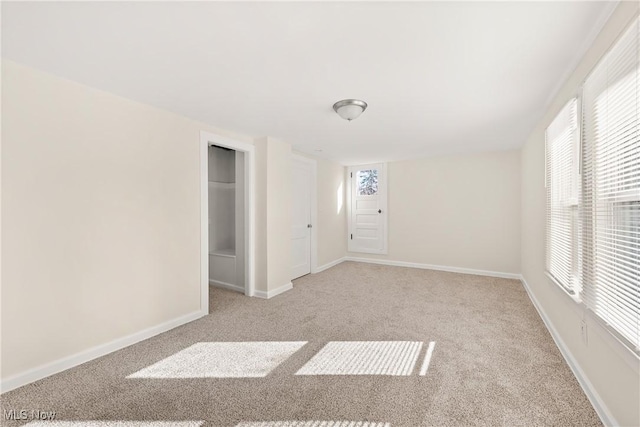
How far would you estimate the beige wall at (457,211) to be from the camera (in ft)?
16.8

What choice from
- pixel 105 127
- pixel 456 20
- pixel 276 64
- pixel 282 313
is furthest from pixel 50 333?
pixel 456 20

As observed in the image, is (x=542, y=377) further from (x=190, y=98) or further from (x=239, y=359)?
(x=190, y=98)

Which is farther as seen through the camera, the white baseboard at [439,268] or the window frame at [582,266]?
the white baseboard at [439,268]

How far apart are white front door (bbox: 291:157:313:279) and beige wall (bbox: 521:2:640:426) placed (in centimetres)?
341

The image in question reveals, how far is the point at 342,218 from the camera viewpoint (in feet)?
21.8

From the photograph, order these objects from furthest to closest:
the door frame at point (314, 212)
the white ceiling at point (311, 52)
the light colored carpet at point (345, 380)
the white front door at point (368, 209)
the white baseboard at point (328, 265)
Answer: the white front door at point (368, 209)
the white baseboard at point (328, 265)
the door frame at point (314, 212)
the light colored carpet at point (345, 380)
the white ceiling at point (311, 52)

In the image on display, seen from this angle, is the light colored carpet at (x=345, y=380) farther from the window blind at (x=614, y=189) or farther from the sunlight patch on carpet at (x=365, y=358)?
the window blind at (x=614, y=189)

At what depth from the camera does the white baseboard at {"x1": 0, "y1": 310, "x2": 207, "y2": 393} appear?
201 centimetres

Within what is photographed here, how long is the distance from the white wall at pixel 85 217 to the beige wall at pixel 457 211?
4.32 metres

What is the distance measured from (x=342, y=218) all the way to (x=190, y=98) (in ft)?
14.8

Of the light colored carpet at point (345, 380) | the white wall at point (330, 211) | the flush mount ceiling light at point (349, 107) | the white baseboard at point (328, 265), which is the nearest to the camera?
the light colored carpet at point (345, 380)

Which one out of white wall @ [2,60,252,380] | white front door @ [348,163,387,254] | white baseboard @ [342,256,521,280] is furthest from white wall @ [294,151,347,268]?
white wall @ [2,60,252,380]

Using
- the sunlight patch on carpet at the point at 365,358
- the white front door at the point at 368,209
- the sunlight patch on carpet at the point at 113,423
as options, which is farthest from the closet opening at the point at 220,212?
the sunlight patch on carpet at the point at 113,423

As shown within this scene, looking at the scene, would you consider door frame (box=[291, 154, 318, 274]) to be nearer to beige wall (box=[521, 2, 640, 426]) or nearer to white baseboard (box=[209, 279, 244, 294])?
white baseboard (box=[209, 279, 244, 294])
